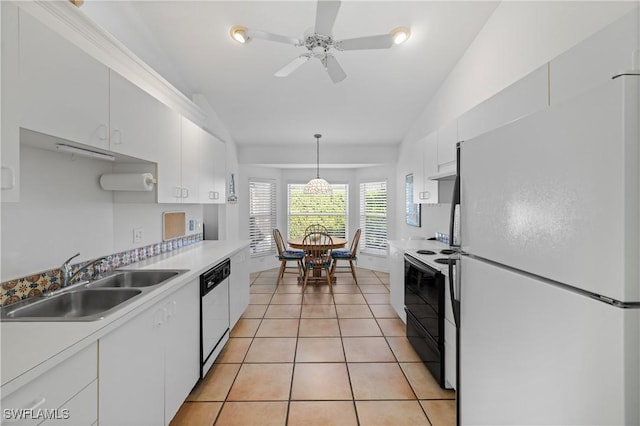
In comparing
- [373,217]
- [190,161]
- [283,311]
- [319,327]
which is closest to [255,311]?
[283,311]

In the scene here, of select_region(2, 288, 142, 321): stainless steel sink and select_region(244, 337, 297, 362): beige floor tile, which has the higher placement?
select_region(2, 288, 142, 321): stainless steel sink

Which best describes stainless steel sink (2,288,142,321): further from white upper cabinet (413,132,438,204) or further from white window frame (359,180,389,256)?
white window frame (359,180,389,256)

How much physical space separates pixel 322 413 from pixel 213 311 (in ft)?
3.59

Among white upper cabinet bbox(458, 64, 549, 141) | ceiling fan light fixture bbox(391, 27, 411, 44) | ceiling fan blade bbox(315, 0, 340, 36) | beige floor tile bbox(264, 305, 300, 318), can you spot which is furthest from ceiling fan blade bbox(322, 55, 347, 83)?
beige floor tile bbox(264, 305, 300, 318)

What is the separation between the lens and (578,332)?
0.72m

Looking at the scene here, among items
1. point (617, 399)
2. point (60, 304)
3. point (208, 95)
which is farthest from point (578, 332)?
point (208, 95)

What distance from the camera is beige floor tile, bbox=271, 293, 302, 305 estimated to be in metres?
3.95

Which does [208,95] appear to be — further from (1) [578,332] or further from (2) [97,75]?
(1) [578,332]

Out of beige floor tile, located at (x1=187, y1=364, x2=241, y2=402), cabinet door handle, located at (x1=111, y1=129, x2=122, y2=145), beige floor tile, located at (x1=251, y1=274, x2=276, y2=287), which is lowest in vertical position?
beige floor tile, located at (x1=187, y1=364, x2=241, y2=402)

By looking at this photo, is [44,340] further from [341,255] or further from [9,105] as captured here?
[341,255]

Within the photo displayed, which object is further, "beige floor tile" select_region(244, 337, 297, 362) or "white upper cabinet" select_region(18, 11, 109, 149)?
"beige floor tile" select_region(244, 337, 297, 362)

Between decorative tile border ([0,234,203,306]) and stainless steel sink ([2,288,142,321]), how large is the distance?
0.21ft

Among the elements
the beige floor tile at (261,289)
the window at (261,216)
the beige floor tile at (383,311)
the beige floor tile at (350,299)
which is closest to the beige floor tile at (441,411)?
the beige floor tile at (383,311)

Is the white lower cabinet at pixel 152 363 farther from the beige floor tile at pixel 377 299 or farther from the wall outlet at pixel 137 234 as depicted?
the beige floor tile at pixel 377 299
